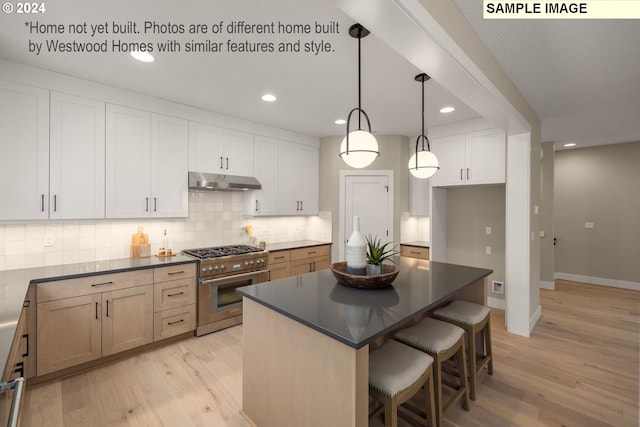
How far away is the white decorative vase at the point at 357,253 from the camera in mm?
2012

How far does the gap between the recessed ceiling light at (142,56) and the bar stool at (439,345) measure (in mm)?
2777

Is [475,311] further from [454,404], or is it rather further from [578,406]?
[578,406]

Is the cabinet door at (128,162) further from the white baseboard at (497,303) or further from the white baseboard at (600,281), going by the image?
the white baseboard at (600,281)

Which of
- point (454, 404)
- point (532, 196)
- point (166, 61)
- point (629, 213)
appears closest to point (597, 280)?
point (629, 213)

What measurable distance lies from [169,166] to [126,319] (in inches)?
63.3

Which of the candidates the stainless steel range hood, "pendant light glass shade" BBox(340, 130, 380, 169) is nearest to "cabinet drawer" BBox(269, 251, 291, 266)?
the stainless steel range hood

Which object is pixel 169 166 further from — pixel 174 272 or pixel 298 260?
pixel 298 260

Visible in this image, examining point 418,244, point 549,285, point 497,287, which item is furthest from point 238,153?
point 549,285

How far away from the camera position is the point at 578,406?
7.11 ft

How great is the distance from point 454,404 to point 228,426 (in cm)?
161

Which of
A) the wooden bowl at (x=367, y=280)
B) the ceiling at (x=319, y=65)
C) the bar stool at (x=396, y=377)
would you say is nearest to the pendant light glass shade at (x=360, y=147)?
the ceiling at (x=319, y=65)

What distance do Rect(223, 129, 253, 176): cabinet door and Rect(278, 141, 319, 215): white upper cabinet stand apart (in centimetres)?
52

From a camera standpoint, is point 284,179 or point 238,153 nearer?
point 238,153

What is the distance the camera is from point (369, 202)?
466cm
